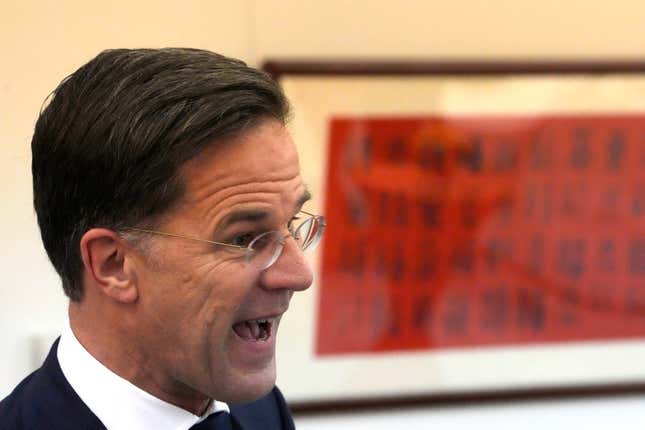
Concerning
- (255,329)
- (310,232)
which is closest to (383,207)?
(310,232)

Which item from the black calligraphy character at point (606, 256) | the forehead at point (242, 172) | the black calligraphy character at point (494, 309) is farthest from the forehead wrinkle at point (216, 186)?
the black calligraphy character at point (606, 256)

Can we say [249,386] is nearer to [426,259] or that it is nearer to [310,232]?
[310,232]

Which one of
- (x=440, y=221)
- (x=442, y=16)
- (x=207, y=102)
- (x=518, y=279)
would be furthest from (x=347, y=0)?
(x=207, y=102)

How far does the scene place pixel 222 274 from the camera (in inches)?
36.9

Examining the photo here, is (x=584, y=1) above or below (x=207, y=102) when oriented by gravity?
above

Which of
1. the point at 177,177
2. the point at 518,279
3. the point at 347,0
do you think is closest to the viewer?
the point at 177,177

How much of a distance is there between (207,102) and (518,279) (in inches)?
47.4

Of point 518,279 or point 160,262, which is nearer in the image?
point 160,262

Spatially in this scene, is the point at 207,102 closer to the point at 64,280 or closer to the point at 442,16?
the point at 64,280

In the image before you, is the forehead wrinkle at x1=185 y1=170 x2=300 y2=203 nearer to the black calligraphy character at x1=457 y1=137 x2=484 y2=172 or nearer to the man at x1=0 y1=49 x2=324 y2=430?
the man at x1=0 y1=49 x2=324 y2=430

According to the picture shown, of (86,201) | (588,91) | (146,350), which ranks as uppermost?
(588,91)

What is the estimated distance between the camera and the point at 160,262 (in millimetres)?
934

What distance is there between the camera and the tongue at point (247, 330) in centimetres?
97

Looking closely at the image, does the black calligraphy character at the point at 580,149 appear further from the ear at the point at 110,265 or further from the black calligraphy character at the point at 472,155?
the ear at the point at 110,265
